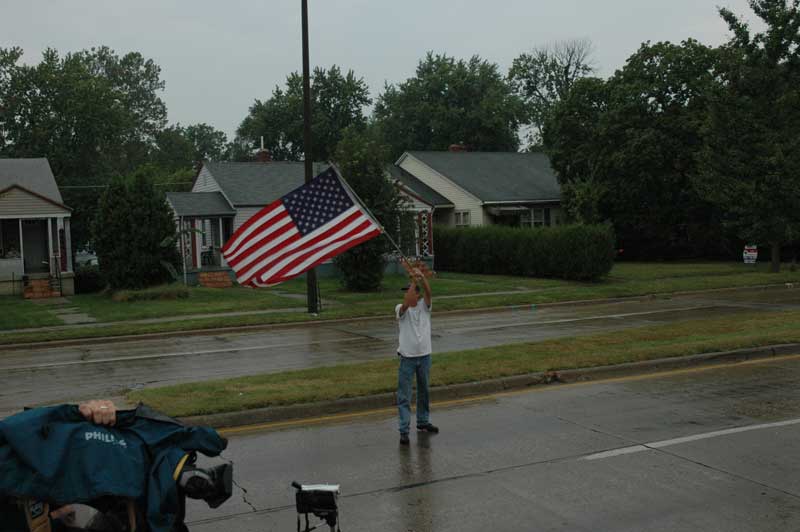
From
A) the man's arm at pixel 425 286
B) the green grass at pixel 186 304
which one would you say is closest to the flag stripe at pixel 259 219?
the man's arm at pixel 425 286

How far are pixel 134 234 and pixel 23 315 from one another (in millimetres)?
5623

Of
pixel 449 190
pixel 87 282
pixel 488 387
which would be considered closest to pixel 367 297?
pixel 87 282

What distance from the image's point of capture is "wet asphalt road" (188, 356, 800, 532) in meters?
6.19

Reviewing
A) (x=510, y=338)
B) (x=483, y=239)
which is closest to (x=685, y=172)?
(x=483, y=239)

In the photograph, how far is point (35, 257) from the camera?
3469cm

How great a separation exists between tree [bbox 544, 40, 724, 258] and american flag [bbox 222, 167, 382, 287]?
91.0 feet

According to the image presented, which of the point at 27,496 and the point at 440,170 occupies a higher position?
the point at 440,170

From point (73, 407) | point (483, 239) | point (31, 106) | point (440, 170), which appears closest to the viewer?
point (73, 407)

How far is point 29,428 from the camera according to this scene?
13.8ft

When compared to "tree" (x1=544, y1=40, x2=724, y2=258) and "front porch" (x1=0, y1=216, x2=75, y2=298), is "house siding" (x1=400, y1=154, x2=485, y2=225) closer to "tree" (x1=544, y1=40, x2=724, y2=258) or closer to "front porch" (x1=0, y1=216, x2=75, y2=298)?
"tree" (x1=544, y1=40, x2=724, y2=258)

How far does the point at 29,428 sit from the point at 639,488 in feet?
15.8

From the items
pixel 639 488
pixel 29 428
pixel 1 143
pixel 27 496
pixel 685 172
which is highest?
pixel 1 143

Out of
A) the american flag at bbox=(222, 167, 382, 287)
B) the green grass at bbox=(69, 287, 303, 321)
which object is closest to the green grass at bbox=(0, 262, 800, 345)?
the green grass at bbox=(69, 287, 303, 321)

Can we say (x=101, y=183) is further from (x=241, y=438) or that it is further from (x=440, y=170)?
(x=241, y=438)
